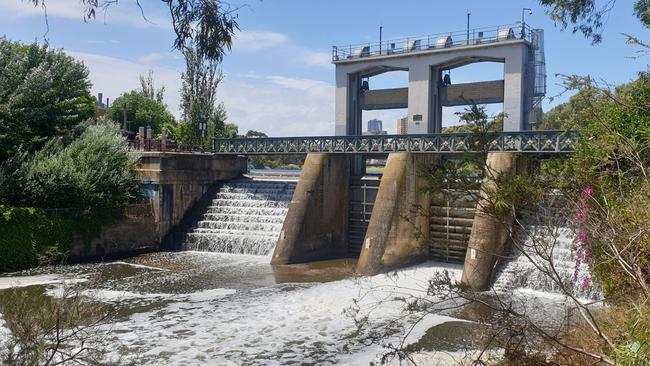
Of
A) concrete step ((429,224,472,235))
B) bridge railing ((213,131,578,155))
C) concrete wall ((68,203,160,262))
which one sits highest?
bridge railing ((213,131,578,155))

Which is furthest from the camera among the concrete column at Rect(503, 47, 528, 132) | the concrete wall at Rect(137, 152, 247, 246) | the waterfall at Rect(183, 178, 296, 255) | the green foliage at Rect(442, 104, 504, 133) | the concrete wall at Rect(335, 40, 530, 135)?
the concrete wall at Rect(335, 40, 530, 135)

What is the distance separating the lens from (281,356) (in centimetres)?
1158

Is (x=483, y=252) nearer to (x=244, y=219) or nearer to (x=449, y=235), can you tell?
(x=449, y=235)

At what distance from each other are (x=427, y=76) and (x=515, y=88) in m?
4.34

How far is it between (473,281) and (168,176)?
14614 mm

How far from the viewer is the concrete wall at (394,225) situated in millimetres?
19641

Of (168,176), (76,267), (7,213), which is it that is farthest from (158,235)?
(7,213)

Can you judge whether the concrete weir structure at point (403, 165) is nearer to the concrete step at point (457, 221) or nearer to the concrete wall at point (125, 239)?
the concrete step at point (457, 221)

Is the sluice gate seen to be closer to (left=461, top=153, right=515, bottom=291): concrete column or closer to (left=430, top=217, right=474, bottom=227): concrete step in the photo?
(left=430, top=217, right=474, bottom=227): concrete step

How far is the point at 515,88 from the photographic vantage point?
25766mm

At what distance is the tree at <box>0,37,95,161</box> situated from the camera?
819 inches

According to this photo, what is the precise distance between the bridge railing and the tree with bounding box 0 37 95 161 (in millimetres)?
7374

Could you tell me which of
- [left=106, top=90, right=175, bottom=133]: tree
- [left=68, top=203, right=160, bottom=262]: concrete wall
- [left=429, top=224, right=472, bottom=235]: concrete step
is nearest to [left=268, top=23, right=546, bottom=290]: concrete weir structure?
[left=429, top=224, right=472, bottom=235]: concrete step

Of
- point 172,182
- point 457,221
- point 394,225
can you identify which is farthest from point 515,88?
point 172,182
